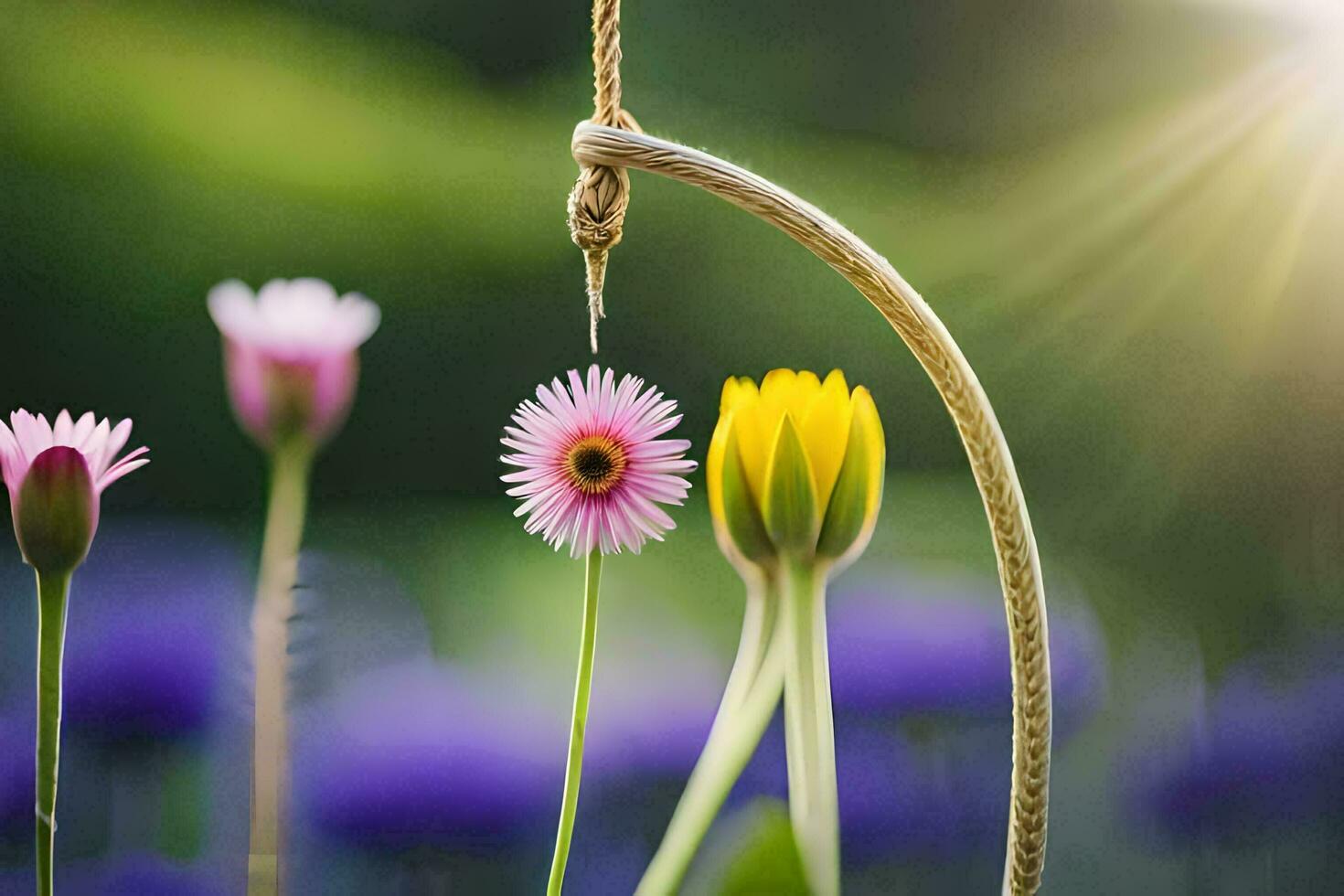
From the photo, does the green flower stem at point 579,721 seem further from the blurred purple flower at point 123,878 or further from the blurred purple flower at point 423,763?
the blurred purple flower at point 123,878

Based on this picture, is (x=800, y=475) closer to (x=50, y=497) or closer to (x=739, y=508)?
(x=739, y=508)

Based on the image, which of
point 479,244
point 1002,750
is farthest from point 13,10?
point 1002,750

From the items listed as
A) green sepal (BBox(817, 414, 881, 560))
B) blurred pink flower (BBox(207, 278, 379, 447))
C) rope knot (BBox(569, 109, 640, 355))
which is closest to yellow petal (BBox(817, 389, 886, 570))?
green sepal (BBox(817, 414, 881, 560))

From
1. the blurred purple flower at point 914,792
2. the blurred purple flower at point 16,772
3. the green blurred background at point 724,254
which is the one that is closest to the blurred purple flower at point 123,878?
the blurred purple flower at point 16,772

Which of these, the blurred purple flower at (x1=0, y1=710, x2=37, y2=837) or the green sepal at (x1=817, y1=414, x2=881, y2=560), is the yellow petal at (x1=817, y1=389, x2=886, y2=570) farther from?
the blurred purple flower at (x1=0, y1=710, x2=37, y2=837)

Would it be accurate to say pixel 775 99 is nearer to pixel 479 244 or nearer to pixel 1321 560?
pixel 479 244

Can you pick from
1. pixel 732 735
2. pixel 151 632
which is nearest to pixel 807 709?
pixel 732 735
